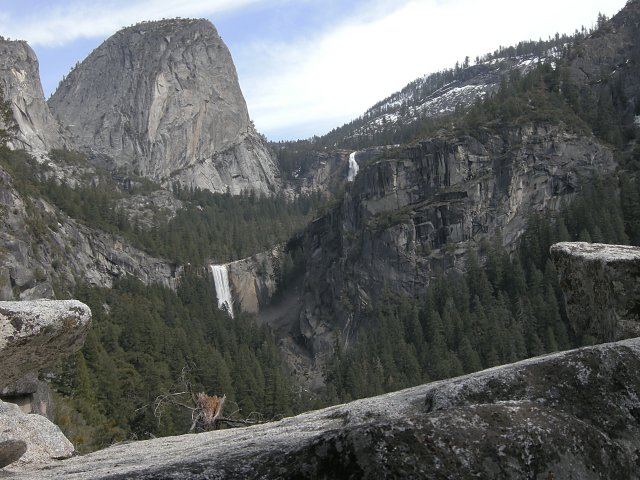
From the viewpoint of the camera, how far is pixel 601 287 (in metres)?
8.43

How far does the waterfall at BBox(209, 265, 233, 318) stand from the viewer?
124 metres

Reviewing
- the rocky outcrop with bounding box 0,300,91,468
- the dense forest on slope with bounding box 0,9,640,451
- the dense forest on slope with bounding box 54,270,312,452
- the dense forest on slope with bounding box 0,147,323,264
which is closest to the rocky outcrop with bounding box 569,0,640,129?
the dense forest on slope with bounding box 0,9,640,451

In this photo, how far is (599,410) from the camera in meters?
4.14

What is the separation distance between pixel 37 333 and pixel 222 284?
12007 centimetres

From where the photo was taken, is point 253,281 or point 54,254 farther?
point 253,281

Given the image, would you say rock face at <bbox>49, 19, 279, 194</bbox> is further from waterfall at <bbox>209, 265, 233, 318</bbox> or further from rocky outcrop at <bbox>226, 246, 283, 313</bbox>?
waterfall at <bbox>209, 265, 233, 318</bbox>

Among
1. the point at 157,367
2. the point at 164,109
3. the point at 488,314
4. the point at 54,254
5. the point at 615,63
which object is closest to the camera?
the point at 157,367

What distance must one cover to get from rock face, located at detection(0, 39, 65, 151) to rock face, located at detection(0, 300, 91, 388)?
144246 mm

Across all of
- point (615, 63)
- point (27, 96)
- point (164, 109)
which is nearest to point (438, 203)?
point (615, 63)

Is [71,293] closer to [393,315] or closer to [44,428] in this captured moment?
[393,315]

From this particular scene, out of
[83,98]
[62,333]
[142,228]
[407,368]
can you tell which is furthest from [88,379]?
[83,98]

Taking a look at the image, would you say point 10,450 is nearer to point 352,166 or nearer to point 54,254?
point 54,254

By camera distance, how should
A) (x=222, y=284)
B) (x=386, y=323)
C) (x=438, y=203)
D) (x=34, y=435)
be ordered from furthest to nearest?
(x=222, y=284) → (x=438, y=203) → (x=386, y=323) → (x=34, y=435)

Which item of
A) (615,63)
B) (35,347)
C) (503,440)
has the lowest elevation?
(35,347)
